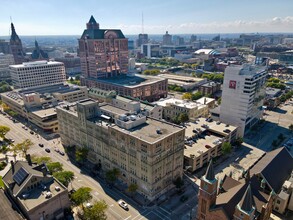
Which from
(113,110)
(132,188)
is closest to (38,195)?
(132,188)

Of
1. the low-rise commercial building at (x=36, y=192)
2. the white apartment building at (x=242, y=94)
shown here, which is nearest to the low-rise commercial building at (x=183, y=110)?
the white apartment building at (x=242, y=94)

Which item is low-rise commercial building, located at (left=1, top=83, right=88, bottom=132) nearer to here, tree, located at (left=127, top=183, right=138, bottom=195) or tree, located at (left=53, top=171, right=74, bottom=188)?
tree, located at (left=53, top=171, right=74, bottom=188)

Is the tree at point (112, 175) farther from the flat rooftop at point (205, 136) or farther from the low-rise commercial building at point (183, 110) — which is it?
the low-rise commercial building at point (183, 110)

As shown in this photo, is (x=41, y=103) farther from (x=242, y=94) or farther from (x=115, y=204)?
(x=242, y=94)

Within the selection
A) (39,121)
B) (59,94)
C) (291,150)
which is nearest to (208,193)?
(291,150)

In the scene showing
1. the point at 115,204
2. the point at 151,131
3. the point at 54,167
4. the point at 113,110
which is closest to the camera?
the point at 115,204

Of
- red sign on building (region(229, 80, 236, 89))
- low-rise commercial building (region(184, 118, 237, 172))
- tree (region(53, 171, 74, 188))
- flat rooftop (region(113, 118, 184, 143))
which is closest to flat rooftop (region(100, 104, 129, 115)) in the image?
flat rooftop (region(113, 118, 184, 143))

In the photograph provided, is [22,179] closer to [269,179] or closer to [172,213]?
[172,213]
